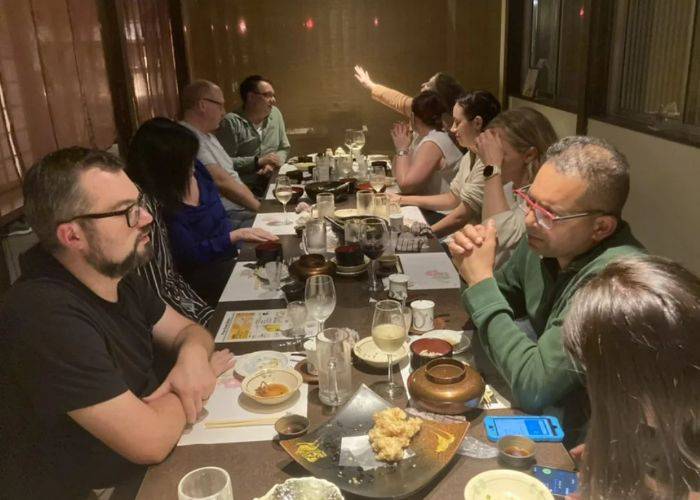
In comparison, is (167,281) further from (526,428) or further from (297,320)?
(526,428)

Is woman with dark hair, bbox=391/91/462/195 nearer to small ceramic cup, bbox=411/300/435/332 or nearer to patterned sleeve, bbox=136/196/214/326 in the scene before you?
patterned sleeve, bbox=136/196/214/326

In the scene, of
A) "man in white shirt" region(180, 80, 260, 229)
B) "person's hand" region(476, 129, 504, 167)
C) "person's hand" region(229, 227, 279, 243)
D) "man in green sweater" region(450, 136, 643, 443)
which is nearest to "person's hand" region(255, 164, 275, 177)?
"man in white shirt" region(180, 80, 260, 229)

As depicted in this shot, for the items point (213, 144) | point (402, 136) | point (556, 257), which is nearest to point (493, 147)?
point (556, 257)

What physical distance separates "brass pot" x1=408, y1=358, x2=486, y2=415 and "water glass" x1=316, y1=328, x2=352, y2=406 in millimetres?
159

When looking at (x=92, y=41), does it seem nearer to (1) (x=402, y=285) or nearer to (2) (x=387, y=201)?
(2) (x=387, y=201)

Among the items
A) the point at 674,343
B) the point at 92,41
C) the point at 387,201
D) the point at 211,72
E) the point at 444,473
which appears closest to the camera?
the point at 674,343

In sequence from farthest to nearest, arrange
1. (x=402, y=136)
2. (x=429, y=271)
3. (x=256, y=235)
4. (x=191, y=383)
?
(x=402, y=136) < (x=256, y=235) < (x=429, y=271) < (x=191, y=383)

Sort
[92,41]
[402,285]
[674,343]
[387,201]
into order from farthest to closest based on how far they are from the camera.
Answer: [92,41], [387,201], [402,285], [674,343]

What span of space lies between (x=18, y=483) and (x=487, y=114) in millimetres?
2843

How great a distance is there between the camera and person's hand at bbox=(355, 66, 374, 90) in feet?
19.0

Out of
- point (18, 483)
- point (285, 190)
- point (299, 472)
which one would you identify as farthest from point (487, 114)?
point (18, 483)

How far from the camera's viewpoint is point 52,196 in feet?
4.59

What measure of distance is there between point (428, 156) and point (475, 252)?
7.24 ft

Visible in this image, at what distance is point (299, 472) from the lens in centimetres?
114
